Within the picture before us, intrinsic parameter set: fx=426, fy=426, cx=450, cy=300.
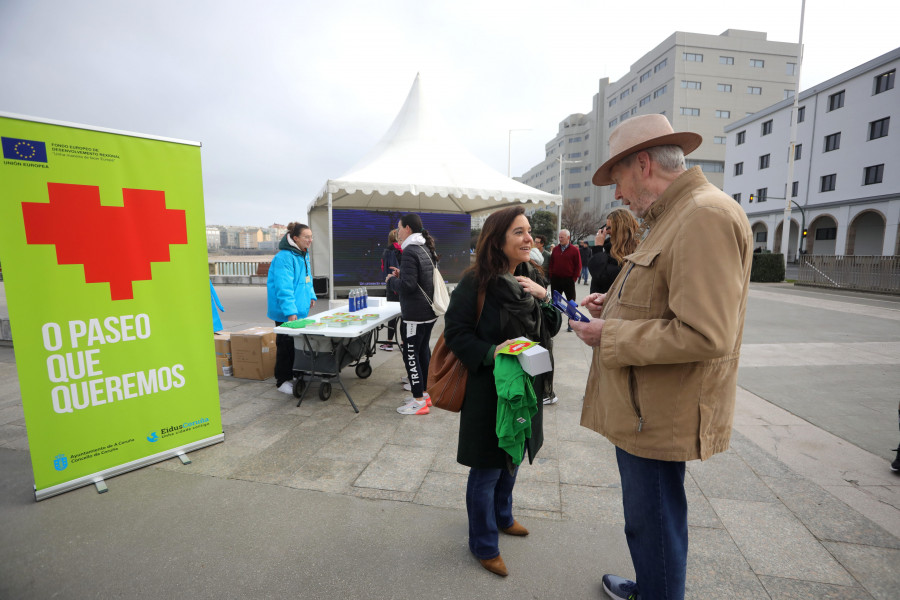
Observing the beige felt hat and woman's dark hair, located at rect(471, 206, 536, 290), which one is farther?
woman's dark hair, located at rect(471, 206, 536, 290)

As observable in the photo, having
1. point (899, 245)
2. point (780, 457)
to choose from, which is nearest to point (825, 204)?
point (899, 245)

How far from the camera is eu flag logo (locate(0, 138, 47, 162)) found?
2.35m

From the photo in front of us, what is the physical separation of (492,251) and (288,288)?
3.15 meters

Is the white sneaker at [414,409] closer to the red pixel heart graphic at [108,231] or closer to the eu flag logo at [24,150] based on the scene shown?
the red pixel heart graphic at [108,231]

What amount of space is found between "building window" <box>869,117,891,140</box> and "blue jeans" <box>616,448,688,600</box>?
33.9m

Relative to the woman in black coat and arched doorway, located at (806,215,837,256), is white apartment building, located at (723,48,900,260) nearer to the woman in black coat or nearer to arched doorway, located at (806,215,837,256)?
arched doorway, located at (806,215,837,256)

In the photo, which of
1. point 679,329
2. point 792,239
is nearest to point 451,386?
point 679,329

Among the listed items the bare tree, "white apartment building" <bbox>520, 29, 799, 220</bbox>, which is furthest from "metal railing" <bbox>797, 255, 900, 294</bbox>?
"white apartment building" <bbox>520, 29, 799, 220</bbox>

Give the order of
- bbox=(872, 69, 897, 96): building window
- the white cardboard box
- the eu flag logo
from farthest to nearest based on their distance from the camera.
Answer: bbox=(872, 69, 897, 96): building window < the eu flag logo < the white cardboard box

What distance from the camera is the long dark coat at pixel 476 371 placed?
6.28ft

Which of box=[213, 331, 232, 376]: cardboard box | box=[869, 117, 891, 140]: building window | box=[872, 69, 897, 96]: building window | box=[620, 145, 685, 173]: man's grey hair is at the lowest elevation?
box=[213, 331, 232, 376]: cardboard box

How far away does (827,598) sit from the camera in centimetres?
185

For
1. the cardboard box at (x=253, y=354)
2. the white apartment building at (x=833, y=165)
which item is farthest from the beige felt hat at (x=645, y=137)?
the white apartment building at (x=833, y=165)

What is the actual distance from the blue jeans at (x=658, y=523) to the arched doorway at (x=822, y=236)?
38.2m
